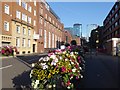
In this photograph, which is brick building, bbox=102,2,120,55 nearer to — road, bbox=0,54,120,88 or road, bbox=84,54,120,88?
road, bbox=84,54,120,88

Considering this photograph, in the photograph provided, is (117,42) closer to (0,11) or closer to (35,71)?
(0,11)

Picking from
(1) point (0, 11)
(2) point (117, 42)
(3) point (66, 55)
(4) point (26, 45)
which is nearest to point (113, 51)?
(2) point (117, 42)

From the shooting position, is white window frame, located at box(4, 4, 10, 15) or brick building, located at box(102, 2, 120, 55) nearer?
white window frame, located at box(4, 4, 10, 15)

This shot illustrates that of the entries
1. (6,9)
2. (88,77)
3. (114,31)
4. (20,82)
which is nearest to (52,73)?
(20,82)

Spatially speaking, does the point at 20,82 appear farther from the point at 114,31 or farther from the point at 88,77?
the point at 114,31

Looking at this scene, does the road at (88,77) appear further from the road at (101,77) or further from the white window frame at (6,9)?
the white window frame at (6,9)

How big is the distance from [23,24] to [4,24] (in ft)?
35.8

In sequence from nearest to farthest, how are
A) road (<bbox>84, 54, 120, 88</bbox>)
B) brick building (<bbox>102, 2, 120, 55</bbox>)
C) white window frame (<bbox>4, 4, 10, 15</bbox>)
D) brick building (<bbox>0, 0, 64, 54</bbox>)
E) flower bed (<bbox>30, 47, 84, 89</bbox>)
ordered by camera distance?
flower bed (<bbox>30, 47, 84, 89</bbox>) < road (<bbox>84, 54, 120, 88</bbox>) < brick building (<bbox>0, 0, 64, 54</bbox>) < white window frame (<bbox>4, 4, 10, 15</bbox>) < brick building (<bbox>102, 2, 120, 55</bbox>)

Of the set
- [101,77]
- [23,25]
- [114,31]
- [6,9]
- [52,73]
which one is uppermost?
[6,9]

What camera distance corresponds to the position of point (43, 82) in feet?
19.2

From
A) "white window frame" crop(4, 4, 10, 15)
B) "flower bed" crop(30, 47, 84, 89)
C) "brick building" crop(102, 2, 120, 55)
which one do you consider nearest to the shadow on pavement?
"flower bed" crop(30, 47, 84, 89)

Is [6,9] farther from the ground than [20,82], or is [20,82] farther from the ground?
[6,9]

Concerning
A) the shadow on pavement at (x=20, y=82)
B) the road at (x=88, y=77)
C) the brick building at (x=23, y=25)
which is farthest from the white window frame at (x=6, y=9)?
the shadow on pavement at (x=20, y=82)

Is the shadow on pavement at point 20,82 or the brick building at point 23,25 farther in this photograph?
the brick building at point 23,25
